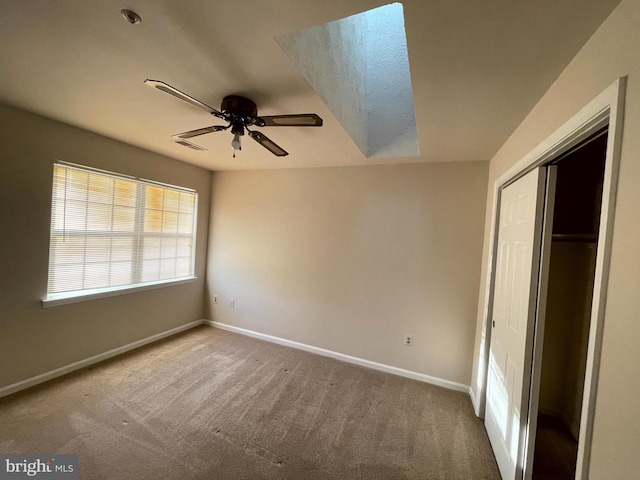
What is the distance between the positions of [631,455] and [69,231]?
380 cm

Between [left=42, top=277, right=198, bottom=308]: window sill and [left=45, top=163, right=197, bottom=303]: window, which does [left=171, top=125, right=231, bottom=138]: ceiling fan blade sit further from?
[left=42, top=277, right=198, bottom=308]: window sill

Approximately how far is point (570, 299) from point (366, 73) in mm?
2630

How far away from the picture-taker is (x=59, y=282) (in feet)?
8.09

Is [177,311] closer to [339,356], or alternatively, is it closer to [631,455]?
[339,356]

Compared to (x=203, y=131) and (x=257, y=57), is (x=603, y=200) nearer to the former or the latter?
(x=257, y=57)

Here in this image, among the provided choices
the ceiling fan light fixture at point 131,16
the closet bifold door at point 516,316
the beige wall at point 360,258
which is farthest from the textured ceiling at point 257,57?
the beige wall at point 360,258

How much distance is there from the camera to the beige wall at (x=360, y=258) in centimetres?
265

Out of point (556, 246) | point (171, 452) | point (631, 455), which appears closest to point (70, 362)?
point (171, 452)

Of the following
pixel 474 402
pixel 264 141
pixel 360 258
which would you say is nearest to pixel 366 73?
pixel 264 141

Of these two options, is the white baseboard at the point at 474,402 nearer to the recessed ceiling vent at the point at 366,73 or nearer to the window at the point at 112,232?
the recessed ceiling vent at the point at 366,73

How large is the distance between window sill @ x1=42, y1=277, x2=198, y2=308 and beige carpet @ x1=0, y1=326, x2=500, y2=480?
714 mm

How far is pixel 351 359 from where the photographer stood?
121 inches

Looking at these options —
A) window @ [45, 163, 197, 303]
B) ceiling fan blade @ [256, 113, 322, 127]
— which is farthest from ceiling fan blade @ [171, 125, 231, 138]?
window @ [45, 163, 197, 303]

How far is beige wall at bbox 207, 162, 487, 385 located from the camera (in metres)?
2.65
